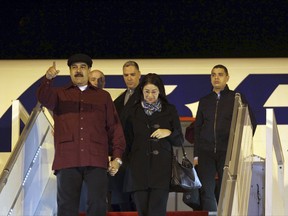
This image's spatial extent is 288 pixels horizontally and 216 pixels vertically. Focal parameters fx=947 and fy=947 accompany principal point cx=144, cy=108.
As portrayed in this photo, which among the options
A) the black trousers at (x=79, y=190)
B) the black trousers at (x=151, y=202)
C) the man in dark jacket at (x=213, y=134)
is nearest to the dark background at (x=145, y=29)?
the man in dark jacket at (x=213, y=134)

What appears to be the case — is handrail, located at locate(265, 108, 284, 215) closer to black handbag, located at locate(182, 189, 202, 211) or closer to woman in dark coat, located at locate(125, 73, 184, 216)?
black handbag, located at locate(182, 189, 202, 211)

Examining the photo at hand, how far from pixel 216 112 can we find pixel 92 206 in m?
2.05

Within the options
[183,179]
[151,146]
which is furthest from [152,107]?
[183,179]

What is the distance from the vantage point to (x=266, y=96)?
12.3 metres

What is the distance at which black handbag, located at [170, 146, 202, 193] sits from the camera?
26.2ft

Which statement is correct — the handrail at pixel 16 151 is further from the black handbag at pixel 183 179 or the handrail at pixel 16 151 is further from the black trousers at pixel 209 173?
the black trousers at pixel 209 173

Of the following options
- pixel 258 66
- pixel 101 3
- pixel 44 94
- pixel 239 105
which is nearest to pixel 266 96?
pixel 258 66

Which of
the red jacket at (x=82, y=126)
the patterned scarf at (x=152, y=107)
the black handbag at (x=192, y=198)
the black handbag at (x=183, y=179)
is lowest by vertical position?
the black handbag at (x=192, y=198)

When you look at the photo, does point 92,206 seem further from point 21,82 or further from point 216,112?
point 21,82

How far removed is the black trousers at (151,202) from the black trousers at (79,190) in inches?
14.6

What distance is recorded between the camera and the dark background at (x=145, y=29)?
12945 millimetres

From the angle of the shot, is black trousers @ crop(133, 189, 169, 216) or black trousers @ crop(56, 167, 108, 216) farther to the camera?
black trousers @ crop(133, 189, 169, 216)

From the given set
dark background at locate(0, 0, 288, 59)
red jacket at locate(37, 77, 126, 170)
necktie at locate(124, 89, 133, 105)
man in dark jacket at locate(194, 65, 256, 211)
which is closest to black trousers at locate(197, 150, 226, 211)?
man in dark jacket at locate(194, 65, 256, 211)

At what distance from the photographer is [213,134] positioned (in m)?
9.01
